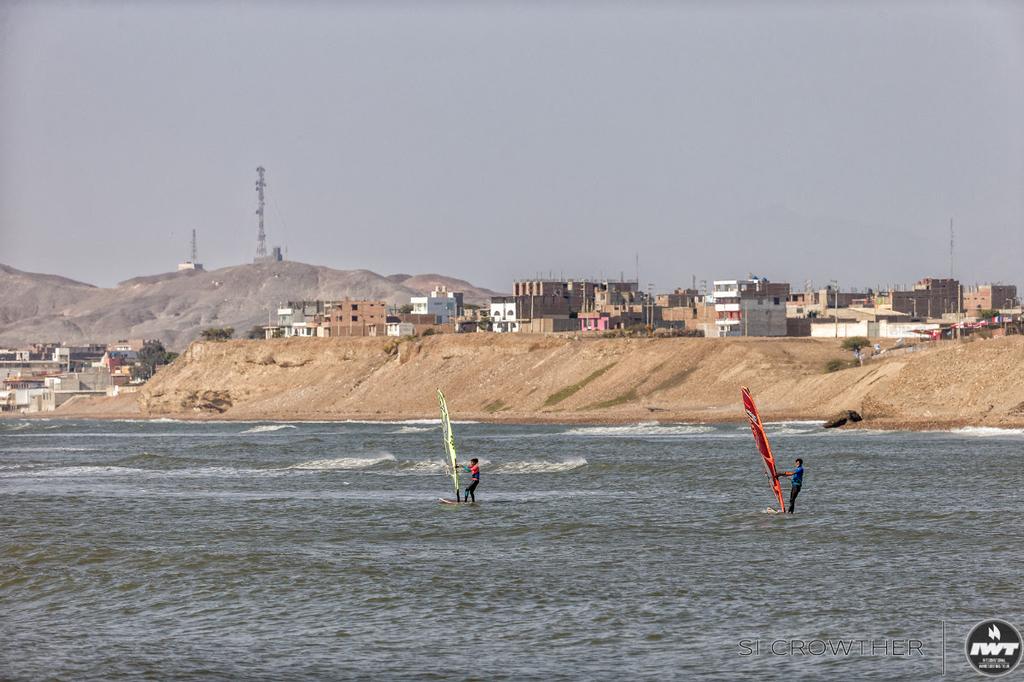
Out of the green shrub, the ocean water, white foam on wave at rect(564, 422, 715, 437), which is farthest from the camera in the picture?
the green shrub

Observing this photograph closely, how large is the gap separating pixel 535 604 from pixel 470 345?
480 ft

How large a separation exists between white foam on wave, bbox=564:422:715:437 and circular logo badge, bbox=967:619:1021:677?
7397 cm

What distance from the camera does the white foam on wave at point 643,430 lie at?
329 ft

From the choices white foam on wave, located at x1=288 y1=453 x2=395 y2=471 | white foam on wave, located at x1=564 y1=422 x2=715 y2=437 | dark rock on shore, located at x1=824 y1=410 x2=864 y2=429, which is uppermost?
dark rock on shore, located at x1=824 y1=410 x2=864 y2=429

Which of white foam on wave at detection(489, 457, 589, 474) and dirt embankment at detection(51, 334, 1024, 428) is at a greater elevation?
dirt embankment at detection(51, 334, 1024, 428)

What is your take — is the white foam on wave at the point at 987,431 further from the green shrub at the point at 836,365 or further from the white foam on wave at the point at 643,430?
the green shrub at the point at 836,365

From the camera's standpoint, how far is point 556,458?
69938 millimetres

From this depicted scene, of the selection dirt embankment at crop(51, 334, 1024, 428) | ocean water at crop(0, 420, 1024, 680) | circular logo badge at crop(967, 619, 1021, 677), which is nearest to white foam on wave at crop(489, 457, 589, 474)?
ocean water at crop(0, 420, 1024, 680)

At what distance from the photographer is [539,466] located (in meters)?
63.5

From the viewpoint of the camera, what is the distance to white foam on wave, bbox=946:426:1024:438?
262 feet

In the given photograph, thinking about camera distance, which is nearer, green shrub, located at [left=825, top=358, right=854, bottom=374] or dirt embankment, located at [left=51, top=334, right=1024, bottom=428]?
dirt embankment, located at [left=51, top=334, right=1024, bottom=428]

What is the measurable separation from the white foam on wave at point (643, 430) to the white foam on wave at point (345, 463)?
29337mm

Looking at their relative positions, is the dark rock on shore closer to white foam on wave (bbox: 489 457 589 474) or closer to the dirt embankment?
the dirt embankment

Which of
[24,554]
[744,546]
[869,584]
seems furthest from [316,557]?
[869,584]
